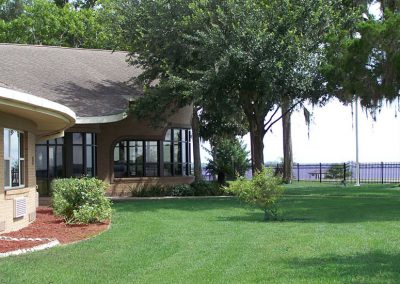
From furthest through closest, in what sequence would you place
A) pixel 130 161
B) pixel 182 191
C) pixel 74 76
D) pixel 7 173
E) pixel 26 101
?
pixel 74 76, pixel 130 161, pixel 182 191, pixel 7 173, pixel 26 101

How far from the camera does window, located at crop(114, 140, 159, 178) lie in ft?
98.3

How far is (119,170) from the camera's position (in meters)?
30.0

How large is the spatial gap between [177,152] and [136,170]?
2.54 meters

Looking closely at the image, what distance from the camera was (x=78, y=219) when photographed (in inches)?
606

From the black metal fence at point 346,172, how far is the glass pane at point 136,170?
56.6ft

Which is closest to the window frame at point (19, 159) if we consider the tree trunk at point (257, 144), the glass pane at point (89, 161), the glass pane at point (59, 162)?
the glass pane at point (59, 162)

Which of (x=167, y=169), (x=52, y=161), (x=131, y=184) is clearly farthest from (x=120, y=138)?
(x=52, y=161)

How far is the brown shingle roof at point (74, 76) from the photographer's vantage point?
2670 cm

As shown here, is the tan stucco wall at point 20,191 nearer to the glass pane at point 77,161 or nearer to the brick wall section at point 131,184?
the glass pane at point 77,161

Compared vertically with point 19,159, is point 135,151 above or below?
above

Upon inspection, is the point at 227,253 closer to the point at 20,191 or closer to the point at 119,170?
the point at 20,191

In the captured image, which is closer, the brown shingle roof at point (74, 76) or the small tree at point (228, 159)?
the brown shingle roof at point (74, 76)

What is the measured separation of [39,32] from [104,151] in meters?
17.9

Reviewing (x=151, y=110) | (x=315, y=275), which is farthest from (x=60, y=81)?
(x=315, y=275)
